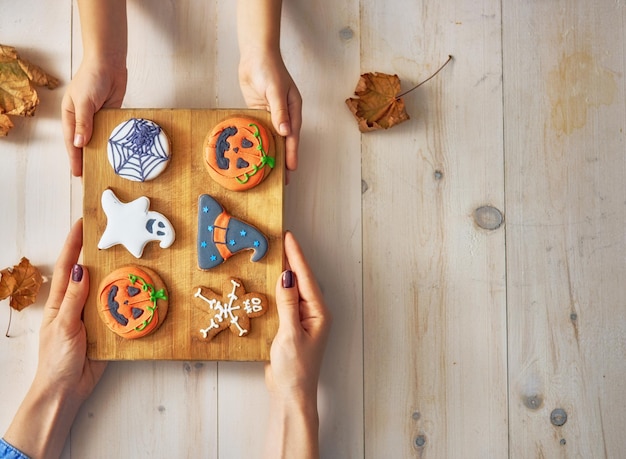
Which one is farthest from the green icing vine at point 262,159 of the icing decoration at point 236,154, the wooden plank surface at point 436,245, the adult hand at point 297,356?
the wooden plank surface at point 436,245

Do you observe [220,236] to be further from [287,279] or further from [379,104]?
[379,104]

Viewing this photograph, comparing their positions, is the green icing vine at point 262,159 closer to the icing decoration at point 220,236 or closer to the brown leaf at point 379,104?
the icing decoration at point 220,236

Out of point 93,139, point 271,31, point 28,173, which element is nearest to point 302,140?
point 271,31

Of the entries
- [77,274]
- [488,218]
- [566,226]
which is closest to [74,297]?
[77,274]

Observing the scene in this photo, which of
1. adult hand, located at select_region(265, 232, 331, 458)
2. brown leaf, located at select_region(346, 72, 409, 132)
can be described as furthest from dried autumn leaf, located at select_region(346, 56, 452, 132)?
adult hand, located at select_region(265, 232, 331, 458)

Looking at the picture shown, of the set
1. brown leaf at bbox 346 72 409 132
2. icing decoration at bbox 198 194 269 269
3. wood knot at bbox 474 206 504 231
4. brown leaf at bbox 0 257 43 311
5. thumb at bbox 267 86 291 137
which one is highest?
brown leaf at bbox 346 72 409 132

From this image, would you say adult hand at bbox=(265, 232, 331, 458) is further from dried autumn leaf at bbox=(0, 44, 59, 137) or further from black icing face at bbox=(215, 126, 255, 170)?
dried autumn leaf at bbox=(0, 44, 59, 137)

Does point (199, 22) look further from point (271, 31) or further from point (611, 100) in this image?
point (611, 100)
